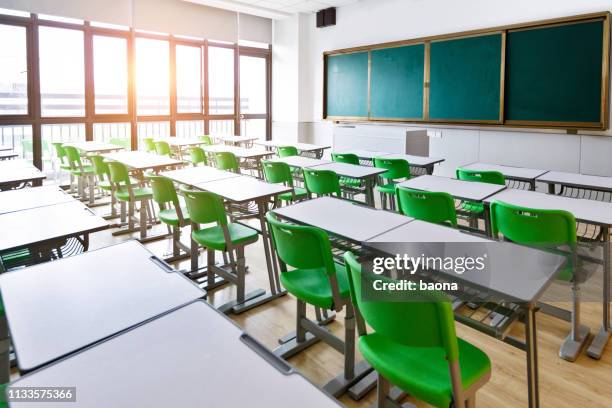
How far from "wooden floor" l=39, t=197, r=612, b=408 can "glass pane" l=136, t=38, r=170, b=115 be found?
5837 mm

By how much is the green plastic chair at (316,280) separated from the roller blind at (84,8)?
6.46m

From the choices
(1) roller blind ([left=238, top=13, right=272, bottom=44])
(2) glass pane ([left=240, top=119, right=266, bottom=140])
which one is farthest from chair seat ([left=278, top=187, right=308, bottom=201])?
(1) roller blind ([left=238, top=13, right=272, bottom=44])

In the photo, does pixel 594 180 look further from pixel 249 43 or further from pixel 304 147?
pixel 249 43

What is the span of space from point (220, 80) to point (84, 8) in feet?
8.92

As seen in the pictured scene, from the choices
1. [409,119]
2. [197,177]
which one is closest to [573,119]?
[409,119]

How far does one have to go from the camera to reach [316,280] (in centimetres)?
231

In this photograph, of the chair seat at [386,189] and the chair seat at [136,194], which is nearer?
the chair seat at [136,194]

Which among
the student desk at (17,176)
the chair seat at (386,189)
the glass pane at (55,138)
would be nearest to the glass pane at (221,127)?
the glass pane at (55,138)

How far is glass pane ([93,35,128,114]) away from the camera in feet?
24.3

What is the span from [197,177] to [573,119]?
462 centimetres

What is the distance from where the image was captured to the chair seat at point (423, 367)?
4.63 ft

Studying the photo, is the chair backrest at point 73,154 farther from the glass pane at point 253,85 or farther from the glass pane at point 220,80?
the glass pane at point 253,85

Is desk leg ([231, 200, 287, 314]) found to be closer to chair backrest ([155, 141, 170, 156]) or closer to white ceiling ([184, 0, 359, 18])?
chair backrest ([155, 141, 170, 156])

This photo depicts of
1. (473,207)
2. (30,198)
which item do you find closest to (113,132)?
(30,198)
